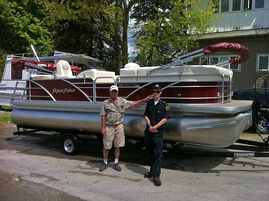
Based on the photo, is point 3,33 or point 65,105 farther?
point 3,33

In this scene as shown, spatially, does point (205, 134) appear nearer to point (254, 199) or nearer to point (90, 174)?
point (254, 199)

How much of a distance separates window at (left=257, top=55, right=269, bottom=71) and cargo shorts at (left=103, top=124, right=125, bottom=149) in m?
9.49

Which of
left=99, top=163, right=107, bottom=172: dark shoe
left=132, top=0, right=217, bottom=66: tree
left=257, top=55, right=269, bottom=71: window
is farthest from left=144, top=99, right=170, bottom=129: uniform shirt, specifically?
left=257, top=55, right=269, bottom=71: window

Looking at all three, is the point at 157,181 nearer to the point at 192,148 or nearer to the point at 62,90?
the point at 192,148

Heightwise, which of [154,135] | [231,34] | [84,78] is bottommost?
[154,135]

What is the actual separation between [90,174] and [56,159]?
56.6 inches

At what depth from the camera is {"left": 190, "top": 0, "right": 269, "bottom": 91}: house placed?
470 inches

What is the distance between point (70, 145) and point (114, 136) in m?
1.73

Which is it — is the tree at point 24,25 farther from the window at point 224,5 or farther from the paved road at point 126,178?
the paved road at point 126,178

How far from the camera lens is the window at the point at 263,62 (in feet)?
39.1

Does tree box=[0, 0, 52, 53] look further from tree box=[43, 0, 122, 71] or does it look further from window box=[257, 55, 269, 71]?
window box=[257, 55, 269, 71]

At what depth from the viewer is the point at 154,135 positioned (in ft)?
14.6

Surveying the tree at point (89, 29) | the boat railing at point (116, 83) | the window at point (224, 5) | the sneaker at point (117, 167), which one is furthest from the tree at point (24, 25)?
the sneaker at point (117, 167)

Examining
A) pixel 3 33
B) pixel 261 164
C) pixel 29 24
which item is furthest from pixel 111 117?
pixel 3 33
